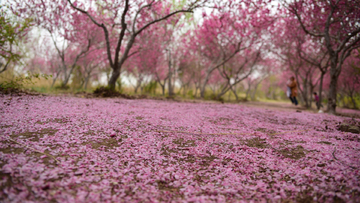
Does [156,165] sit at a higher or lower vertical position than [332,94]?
lower

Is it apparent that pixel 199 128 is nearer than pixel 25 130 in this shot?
No

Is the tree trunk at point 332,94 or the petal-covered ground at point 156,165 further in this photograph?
the tree trunk at point 332,94

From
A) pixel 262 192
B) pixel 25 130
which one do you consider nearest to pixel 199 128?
pixel 262 192

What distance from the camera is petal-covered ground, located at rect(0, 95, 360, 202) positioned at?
1491 millimetres

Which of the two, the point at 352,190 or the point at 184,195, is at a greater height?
the point at 352,190

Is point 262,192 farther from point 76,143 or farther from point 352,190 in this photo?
point 76,143

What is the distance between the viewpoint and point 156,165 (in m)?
2.03

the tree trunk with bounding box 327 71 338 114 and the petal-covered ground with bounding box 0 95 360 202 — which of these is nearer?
the petal-covered ground with bounding box 0 95 360 202

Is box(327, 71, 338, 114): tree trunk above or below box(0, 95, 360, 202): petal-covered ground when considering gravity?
above

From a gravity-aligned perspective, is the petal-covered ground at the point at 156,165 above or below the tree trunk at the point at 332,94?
below

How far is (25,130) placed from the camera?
2393 millimetres

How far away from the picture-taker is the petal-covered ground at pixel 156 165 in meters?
1.49

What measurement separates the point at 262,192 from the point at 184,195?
2.29ft

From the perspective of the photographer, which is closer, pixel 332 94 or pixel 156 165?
pixel 156 165
